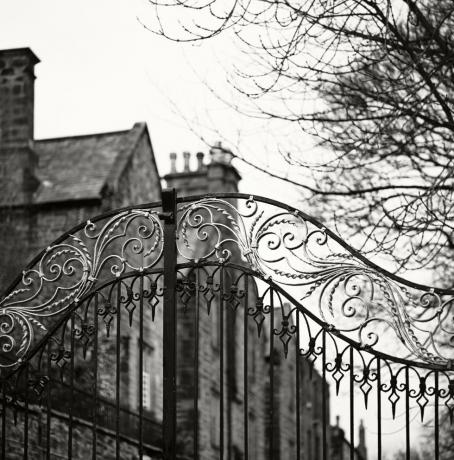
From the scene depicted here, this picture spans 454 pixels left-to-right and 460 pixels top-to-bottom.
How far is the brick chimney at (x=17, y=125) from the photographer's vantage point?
995 inches

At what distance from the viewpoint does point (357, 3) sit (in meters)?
10.2

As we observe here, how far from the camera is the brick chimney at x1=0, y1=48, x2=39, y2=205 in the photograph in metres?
25.3

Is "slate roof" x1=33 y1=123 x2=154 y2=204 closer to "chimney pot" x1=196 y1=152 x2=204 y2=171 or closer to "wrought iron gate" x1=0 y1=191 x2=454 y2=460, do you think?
"wrought iron gate" x1=0 y1=191 x2=454 y2=460

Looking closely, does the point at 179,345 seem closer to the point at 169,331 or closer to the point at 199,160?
the point at 199,160

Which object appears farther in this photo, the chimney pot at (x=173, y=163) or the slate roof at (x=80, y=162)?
the chimney pot at (x=173, y=163)

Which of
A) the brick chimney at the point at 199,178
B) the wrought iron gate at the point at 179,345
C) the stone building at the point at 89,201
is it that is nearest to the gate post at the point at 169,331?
the wrought iron gate at the point at 179,345

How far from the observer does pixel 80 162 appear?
2623 cm

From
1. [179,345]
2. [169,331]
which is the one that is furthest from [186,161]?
[169,331]

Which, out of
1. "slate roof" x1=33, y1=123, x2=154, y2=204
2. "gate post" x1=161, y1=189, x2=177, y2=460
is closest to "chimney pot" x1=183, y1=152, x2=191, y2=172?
"slate roof" x1=33, y1=123, x2=154, y2=204

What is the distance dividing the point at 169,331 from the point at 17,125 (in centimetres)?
1714

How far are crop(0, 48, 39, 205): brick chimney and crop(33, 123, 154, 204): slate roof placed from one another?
14.7 inches

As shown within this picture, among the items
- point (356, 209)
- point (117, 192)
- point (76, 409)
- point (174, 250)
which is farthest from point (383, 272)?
point (117, 192)

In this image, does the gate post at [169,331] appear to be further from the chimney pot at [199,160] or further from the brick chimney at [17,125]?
the chimney pot at [199,160]

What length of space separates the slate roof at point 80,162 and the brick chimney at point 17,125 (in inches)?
14.7
